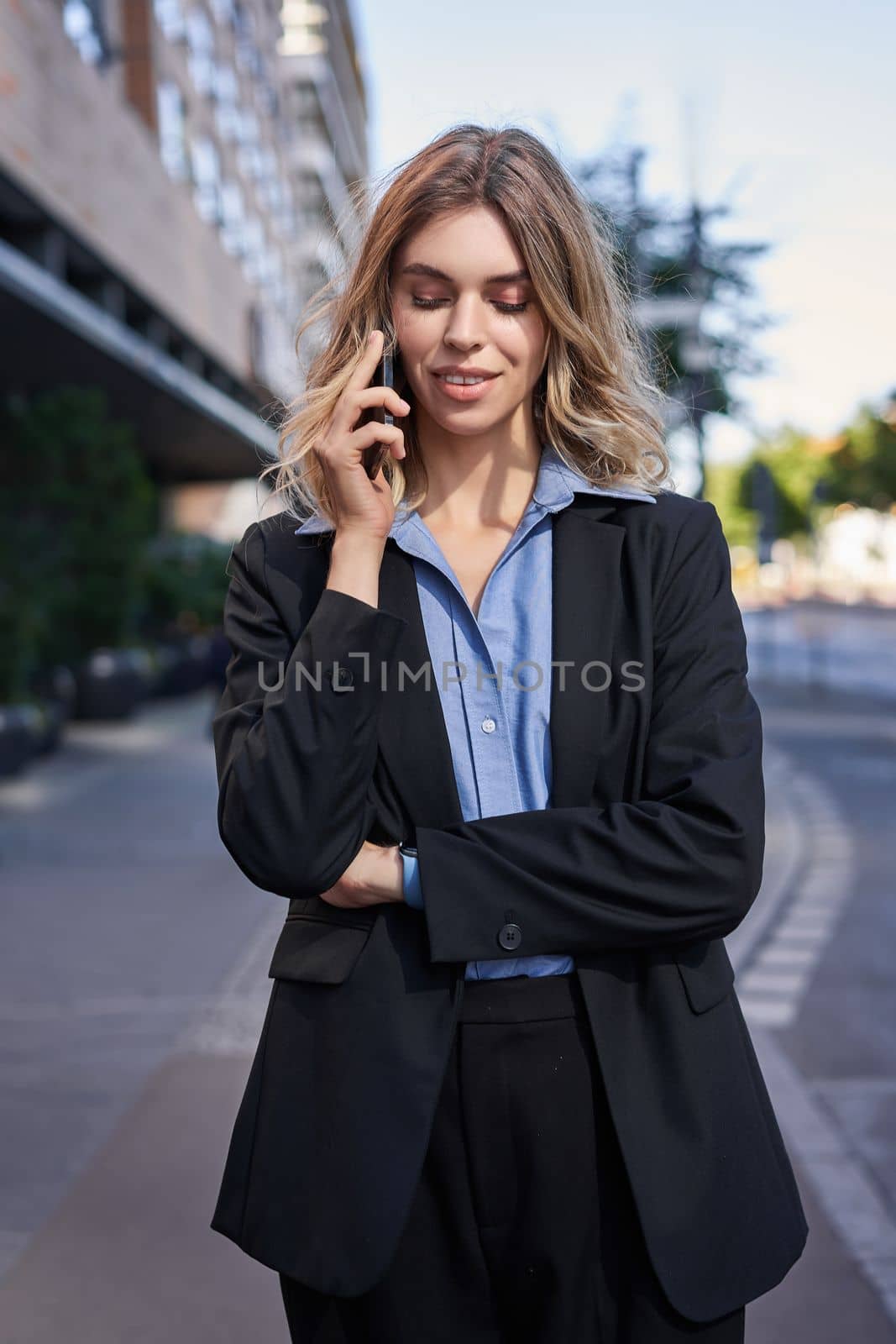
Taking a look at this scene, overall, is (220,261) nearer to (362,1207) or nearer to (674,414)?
(674,414)

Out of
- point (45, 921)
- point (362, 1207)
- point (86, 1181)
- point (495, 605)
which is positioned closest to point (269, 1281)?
point (86, 1181)

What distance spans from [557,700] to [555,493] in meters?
0.30

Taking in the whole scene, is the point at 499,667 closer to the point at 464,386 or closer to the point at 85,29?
the point at 464,386

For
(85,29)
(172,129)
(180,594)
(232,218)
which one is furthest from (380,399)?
(232,218)

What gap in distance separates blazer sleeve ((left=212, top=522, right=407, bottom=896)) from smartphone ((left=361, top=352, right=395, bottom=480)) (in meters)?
0.20

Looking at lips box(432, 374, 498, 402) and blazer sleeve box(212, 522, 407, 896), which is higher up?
lips box(432, 374, 498, 402)

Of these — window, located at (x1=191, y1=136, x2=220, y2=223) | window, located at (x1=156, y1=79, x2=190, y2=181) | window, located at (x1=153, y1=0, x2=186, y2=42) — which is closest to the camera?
window, located at (x1=156, y1=79, x2=190, y2=181)

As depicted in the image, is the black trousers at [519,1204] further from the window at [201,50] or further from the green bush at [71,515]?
the window at [201,50]

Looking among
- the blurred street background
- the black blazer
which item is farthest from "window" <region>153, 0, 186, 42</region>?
the black blazer

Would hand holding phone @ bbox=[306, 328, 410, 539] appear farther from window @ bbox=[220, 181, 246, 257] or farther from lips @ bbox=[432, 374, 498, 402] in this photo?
window @ bbox=[220, 181, 246, 257]

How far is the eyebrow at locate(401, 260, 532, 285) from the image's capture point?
1934 mm

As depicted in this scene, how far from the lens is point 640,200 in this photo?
14.2 m

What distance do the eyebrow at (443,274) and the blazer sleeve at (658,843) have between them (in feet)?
1.26

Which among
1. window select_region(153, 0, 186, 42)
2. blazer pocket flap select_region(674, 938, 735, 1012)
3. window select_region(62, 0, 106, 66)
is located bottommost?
blazer pocket flap select_region(674, 938, 735, 1012)
